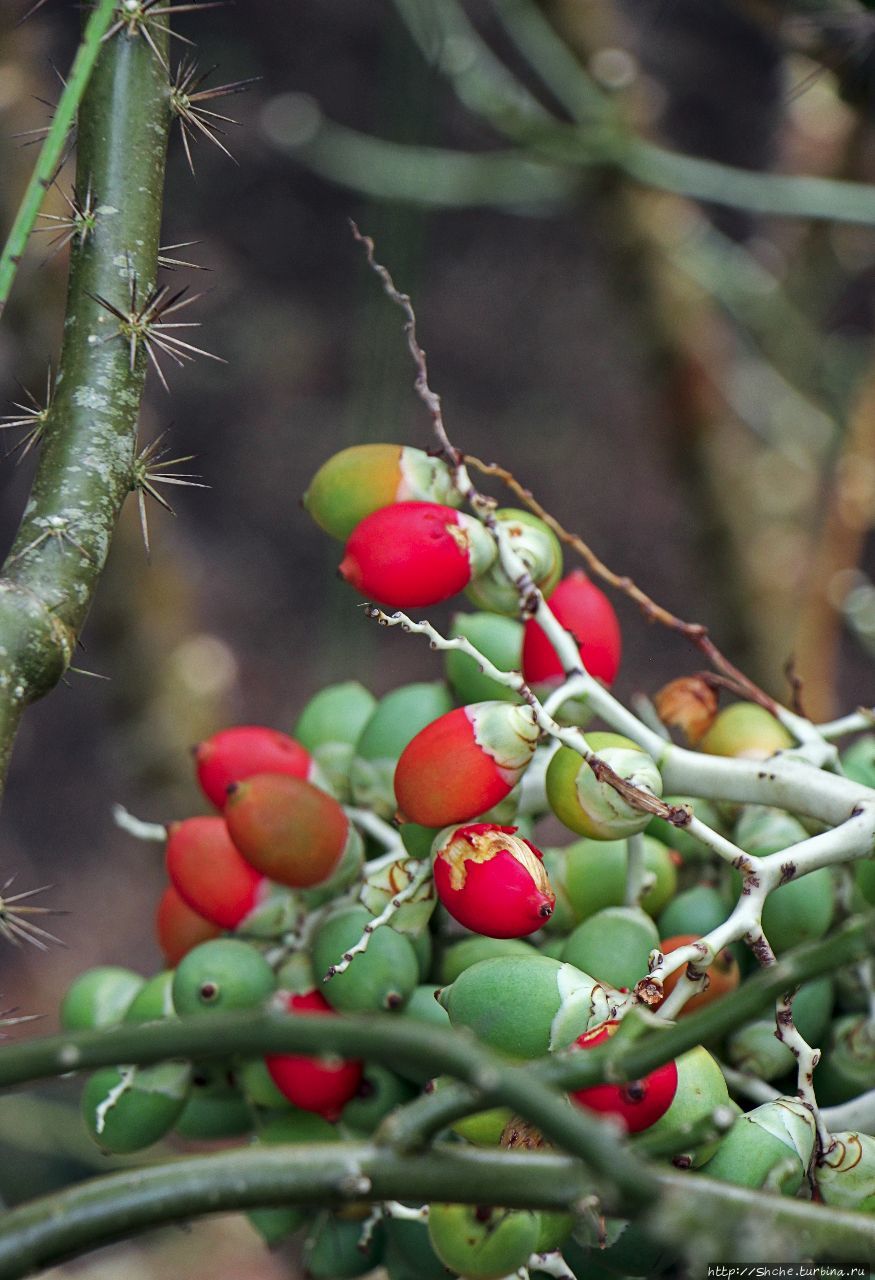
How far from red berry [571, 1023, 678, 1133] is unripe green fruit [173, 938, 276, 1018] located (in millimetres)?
129

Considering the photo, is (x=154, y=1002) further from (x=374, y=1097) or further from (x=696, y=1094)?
(x=696, y=1094)

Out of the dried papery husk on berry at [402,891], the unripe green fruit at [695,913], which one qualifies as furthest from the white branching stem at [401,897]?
the unripe green fruit at [695,913]

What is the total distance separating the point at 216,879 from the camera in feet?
1.47

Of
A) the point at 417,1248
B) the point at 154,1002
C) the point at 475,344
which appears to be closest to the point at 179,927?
the point at 154,1002

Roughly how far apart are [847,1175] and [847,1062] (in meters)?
0.06

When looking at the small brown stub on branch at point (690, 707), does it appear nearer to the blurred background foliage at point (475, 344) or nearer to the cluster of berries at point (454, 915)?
the cluster of berries at point (454, 915)

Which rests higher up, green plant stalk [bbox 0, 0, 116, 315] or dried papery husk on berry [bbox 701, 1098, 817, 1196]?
green plant stalk [bbox 0, 0, 116, 315]

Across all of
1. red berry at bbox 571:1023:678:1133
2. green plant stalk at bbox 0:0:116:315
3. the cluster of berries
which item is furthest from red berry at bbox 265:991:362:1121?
green plant stalk at bbox 0:0:116:315

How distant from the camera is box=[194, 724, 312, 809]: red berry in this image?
1.55 ft

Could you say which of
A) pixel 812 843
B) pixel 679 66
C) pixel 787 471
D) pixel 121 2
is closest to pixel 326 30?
pixel 679 66

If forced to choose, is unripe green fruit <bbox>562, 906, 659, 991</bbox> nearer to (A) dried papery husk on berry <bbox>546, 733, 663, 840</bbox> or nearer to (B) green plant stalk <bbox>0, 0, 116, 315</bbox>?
(A) dried papery husk on berry <bbox>546, 733, 663, 840</bbox>

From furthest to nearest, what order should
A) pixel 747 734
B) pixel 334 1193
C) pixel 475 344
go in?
pixel 475 344 → pixel 747 734 → pixel 334 1193

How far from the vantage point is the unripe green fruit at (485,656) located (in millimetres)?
474

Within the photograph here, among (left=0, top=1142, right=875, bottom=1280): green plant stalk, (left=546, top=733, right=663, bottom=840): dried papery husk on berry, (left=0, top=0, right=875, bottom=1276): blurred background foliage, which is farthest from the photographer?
(left=0, top=0, right=875, bottom=1276): blurred background foliage
